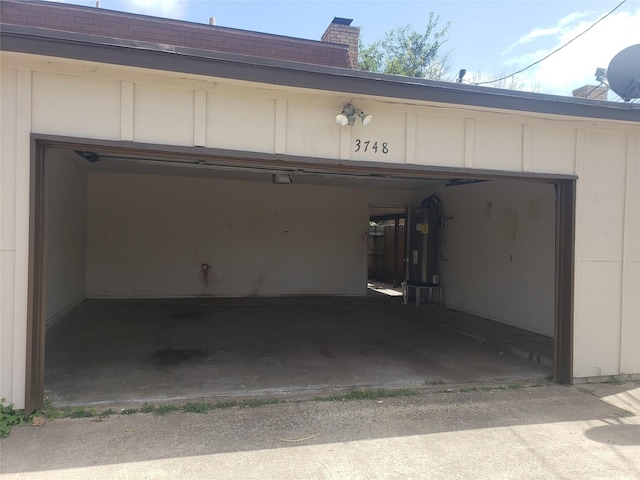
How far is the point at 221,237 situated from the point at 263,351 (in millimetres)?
5316

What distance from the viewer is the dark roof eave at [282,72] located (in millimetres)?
3516

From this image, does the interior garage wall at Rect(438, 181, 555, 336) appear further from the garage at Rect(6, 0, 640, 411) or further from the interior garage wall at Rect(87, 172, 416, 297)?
the interior garage wall at Rect(87, 172, 416, 297)

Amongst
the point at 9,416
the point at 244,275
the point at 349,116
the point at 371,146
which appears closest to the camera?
the point at 9,416

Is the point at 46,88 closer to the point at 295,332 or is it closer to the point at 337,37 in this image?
the point at 295,332

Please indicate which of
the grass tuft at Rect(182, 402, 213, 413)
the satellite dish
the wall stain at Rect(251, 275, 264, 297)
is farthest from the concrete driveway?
the wall stain at Rect(251, 275, 264, 297)

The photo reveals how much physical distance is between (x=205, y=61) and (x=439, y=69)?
2284 cm

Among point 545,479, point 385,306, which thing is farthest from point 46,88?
point 385,306

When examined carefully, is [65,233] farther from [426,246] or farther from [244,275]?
[426,246]

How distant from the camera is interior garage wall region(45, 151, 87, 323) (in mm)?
7258

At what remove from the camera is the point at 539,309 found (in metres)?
7.59

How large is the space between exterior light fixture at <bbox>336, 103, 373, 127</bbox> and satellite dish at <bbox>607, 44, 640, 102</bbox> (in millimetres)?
3504

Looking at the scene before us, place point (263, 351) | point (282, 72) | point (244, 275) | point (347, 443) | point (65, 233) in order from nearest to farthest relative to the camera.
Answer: point (347, 443) < point (282, 72) < point (263, 351) < point (65, 233) < point (244, 275)

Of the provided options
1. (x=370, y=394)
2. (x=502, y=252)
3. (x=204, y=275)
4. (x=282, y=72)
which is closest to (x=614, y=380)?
(x=370, y=394)

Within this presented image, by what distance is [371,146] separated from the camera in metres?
4.65
